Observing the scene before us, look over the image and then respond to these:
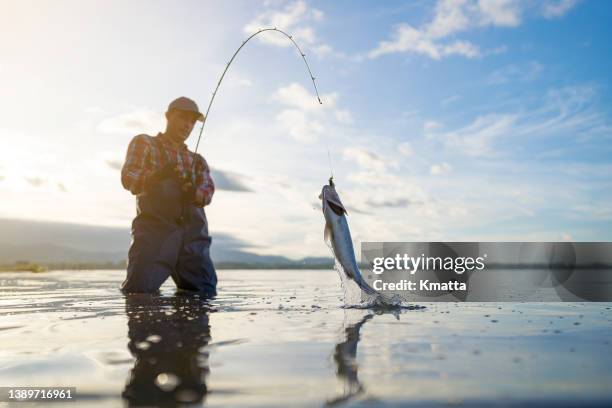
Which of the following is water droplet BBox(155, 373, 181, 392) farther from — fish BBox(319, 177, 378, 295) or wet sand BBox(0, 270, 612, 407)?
fish BBox(319, 177, 378, 295)

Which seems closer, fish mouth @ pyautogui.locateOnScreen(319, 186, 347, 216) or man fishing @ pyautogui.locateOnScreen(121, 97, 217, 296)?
fish mouth @ pyautogui.locateOnScreen(319, 186, 347, 216)

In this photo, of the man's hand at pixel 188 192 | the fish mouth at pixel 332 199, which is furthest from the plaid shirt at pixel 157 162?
the fish mouth at pixel 332 199

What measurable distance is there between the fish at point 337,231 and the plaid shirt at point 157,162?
3.02 meters

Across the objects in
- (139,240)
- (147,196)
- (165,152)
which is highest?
(165,152)

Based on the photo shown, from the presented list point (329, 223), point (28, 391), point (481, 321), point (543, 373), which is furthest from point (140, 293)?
point (543, 373)

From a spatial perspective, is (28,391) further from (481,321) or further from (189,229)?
(189,229)

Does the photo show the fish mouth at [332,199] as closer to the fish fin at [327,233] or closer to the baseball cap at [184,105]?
the fish fin at [327,233]

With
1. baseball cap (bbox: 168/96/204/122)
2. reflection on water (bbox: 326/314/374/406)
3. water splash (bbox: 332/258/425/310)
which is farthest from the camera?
baseball cap (bbox: 168/96/204/122)

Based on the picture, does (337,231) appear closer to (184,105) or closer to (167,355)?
(167,355)

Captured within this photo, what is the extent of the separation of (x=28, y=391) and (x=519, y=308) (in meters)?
5.43

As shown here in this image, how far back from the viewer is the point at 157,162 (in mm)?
8445

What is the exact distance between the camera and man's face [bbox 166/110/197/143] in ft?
28.8

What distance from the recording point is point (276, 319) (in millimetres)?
4895

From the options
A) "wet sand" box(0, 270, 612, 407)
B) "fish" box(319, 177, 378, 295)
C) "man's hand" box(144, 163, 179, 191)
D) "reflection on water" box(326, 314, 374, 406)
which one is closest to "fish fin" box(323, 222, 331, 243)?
"fish" box(319, 177, 378, 295)
